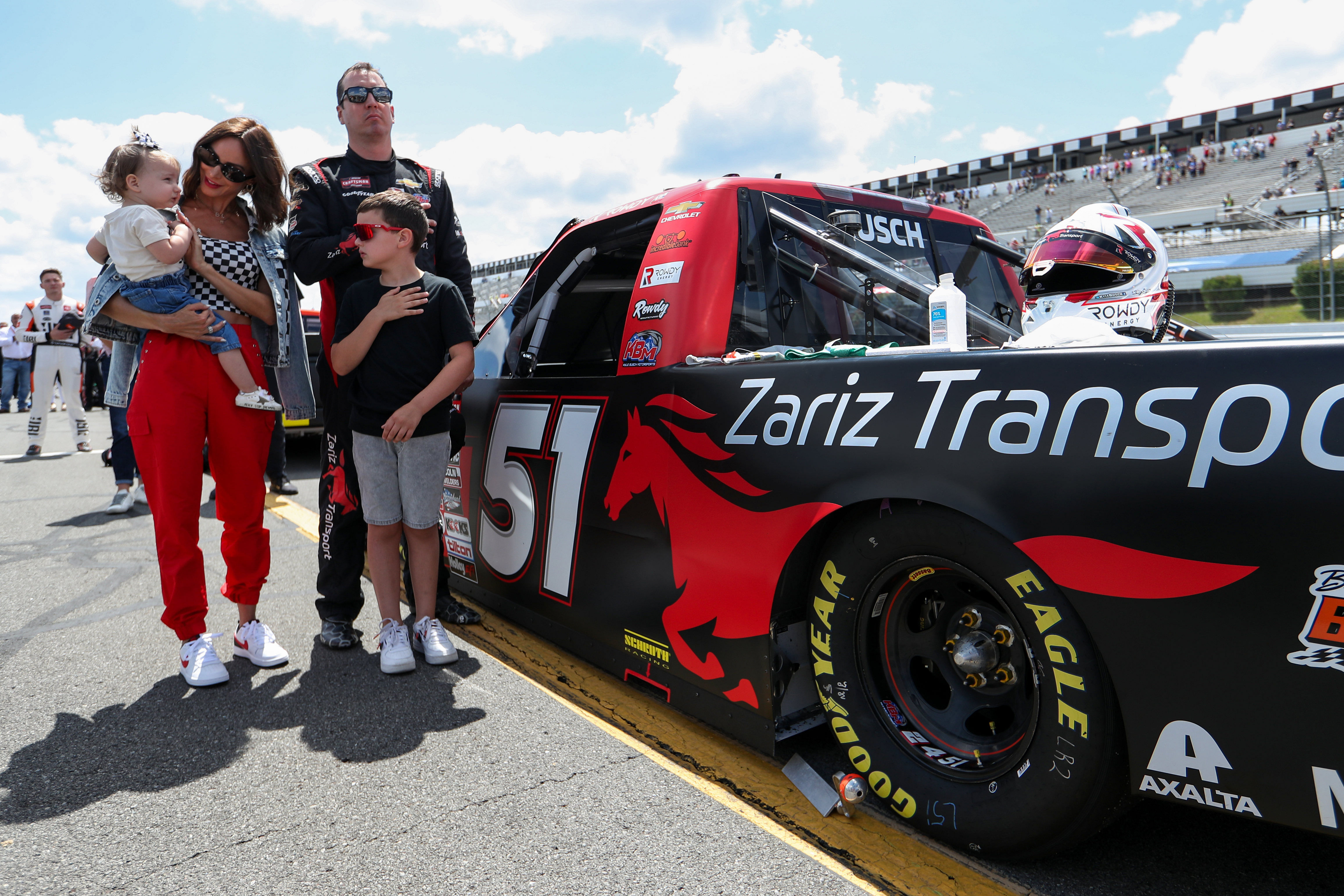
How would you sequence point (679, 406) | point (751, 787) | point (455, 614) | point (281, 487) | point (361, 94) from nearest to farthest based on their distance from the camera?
1. point (751, 787)
2. point (679, 406)
3. point (361, 94)
4. point (455, 614)
5. point (281, 487)

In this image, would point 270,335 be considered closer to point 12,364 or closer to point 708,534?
point 708,534

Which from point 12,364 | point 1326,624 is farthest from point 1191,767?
point 12,364

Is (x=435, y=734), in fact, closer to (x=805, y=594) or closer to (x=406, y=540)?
(x=406, y=540)

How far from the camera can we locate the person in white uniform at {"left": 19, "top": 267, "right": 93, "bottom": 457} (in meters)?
9.09

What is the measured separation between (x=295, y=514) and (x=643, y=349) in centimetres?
449

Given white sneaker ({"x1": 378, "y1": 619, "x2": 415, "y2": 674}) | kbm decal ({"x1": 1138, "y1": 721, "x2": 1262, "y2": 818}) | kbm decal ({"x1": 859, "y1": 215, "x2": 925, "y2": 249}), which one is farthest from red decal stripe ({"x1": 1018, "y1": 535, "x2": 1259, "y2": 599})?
white sneaker ({"x1": 378, "y1": 619, "x2": 415, "y2": 674})

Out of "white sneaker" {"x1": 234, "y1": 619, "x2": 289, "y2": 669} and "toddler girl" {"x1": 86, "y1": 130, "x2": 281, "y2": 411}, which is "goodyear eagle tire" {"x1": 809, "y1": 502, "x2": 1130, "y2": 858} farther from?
"toddler girl" {"x1": 86, "y1": 130, "x2": 281, "y2": 411}

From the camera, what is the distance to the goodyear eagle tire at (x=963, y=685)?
Answer: 5.12 feet

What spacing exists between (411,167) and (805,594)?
2.52 meters

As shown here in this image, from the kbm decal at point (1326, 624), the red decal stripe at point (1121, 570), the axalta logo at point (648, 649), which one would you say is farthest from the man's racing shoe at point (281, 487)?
the kbm decal at point (1326, 624)

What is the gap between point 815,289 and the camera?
2549 millimetres

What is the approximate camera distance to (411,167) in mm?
3512

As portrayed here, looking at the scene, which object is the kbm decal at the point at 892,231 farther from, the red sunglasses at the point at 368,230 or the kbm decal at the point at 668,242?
the red sunglasses at the point at 368,230

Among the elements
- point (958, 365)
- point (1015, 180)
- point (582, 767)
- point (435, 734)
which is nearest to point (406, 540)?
point (435, 734)
